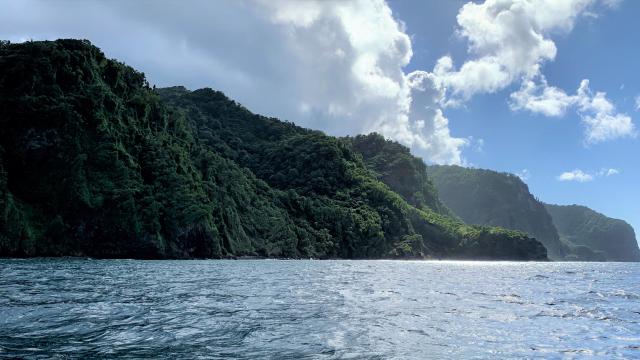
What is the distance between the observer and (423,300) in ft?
112

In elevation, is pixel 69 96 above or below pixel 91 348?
above

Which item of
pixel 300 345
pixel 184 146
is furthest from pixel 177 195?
pixel 300 345

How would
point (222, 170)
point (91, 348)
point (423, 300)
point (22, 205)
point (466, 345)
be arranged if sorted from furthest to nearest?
point (222, 170) → point (22, 205) → point (423, 300) → point (466, 345) → point (91, 348)

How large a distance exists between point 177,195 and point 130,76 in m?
53.6

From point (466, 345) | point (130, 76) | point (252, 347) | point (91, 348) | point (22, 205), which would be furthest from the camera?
point (130, 76)

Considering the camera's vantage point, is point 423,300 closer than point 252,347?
No

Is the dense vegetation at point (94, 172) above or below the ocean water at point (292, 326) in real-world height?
above

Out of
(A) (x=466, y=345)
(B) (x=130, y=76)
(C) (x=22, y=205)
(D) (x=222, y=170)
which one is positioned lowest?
(A) (x=466, y=345)

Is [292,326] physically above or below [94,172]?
below

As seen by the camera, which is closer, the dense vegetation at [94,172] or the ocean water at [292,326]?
the ocean water at [292,326]

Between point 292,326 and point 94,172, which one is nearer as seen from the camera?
point 292,326

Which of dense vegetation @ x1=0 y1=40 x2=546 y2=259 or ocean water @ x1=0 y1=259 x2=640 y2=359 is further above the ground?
dense vegetation @ x1=0 y1=40 x2=546 y2=259

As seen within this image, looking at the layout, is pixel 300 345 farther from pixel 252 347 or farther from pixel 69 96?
pixel 69 96

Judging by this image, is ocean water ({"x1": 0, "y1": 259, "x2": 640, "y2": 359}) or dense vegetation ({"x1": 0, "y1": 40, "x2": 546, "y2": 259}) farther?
dense vegetation ({"x1": 0, "y1": 40, "x2": 546, "y2": 259})
